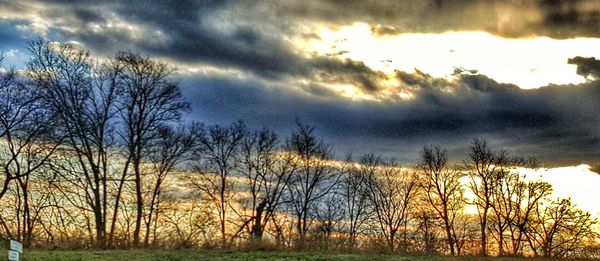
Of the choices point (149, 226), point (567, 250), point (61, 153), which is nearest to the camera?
point (61, 153)

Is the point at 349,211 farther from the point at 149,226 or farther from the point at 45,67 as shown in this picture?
the point at 45,67

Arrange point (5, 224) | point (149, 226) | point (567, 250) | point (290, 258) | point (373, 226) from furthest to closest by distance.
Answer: point (373, 226), point (567, 250), point (149, 226), point (5, 224), point (290, 258)

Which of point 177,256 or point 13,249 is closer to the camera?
point 13,249

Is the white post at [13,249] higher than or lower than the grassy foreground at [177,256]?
higher

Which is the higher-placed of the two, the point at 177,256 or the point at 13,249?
the point at 13,249

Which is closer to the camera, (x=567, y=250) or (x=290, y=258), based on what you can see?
(x=290, y=258)

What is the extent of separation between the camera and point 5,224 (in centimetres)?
4422

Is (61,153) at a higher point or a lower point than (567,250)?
higher

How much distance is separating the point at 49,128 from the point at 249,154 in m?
25.3

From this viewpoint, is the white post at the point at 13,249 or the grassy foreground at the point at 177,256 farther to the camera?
the grassy foreground at the point at 177,256

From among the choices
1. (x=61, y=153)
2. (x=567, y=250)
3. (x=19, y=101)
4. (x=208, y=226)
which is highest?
(x=19, y=101)

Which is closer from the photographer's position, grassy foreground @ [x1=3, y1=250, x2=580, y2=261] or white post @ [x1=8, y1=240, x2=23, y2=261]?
white post @ [x1=8, y1=240, x2=23, y2=261]

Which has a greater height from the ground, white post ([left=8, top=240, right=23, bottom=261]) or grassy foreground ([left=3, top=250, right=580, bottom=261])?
white post ([left=8, top=240, right=23, bottom=261])

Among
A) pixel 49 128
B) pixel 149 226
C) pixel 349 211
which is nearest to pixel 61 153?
pixel 49 128
